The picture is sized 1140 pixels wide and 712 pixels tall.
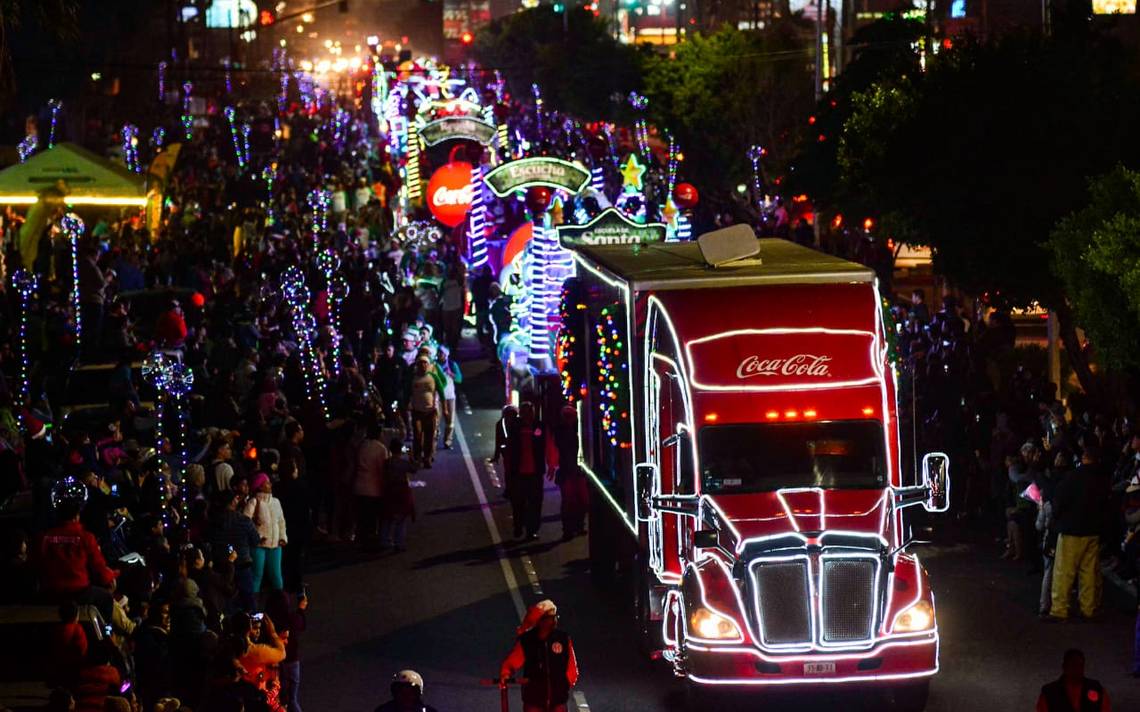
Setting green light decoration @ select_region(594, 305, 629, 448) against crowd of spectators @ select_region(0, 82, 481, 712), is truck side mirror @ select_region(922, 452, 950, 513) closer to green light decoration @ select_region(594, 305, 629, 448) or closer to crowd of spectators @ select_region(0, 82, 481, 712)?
green light decoration @ select_region(594, 305, 629, 448)

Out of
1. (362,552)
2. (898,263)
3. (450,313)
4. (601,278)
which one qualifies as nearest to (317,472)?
(362,552)

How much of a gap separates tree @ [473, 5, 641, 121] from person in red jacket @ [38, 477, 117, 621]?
197ft

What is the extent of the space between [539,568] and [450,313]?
14914 millimetres

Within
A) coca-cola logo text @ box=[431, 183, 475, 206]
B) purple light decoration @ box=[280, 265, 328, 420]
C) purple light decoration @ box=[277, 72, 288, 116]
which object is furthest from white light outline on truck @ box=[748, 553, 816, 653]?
purple light decoration @ box=[277, 72, 288, 116]

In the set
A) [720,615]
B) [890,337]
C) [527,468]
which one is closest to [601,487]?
[527,468]

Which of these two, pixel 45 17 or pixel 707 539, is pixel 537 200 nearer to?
pixel 45 17

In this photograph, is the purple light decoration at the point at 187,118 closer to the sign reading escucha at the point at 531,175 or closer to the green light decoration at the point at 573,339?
the sign reading escucha at the point at 531,175

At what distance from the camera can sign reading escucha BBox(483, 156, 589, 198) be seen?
29422mm

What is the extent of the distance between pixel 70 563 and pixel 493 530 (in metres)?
7.41

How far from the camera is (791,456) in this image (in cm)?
1374

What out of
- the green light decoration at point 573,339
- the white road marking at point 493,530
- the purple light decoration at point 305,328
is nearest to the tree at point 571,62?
the purple light decoration at point 305,328

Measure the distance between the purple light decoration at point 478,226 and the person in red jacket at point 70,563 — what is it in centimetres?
2173

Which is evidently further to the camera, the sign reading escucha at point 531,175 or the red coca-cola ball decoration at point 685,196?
the red coca-cola ball decoration at point 685,196

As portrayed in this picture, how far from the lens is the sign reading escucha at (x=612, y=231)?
22906mm
